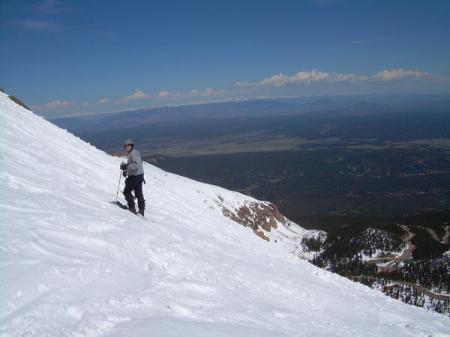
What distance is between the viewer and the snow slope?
8352mm

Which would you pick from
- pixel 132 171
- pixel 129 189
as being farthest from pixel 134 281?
pixel 129 189

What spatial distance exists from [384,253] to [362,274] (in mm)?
37514

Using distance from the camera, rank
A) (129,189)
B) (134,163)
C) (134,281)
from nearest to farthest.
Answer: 1. (134,281)
2. (134,163)
3. (129,189)

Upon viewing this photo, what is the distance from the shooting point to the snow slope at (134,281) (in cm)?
835

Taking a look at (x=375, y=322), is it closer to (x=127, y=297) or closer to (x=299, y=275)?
(x=299, y=275)

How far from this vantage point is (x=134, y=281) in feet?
35.7

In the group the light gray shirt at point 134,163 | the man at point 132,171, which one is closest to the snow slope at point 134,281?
the man at point 132,171

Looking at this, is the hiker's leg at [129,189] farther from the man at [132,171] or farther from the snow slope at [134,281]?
the snow slope at [134,281]

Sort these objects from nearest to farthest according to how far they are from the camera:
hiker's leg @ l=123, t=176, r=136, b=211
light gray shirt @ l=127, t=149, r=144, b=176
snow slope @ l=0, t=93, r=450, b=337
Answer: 1. snow slope @ l=0, t=93, r=450, b=337
2. light gray shirt @ l=127, t=149, r=144, b=176
3. hiker's leg @ l=123, t=176, r=136, b=211

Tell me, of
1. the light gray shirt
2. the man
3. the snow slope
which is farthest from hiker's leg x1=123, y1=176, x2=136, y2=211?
the snow slope

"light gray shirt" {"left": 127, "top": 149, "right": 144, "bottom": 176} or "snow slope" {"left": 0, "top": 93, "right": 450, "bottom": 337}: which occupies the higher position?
"light gray shirt" {"left": 127, "top": 149, "right": 144, "bottom": 176}

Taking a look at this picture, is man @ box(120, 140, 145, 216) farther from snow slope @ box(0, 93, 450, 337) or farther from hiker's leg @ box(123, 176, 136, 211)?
snow slope @ box(0, 93, 450, 337)

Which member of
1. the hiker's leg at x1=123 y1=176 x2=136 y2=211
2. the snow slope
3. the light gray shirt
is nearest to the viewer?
the snow slope

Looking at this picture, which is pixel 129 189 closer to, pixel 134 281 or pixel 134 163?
pixel 134 163
